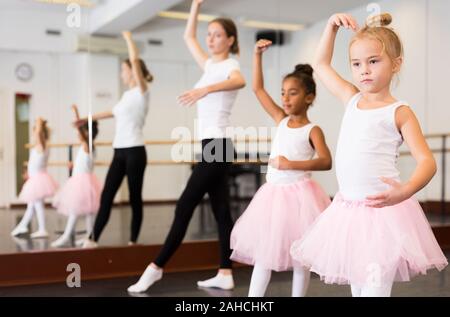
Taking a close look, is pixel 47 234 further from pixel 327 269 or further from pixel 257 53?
pixel 327 269

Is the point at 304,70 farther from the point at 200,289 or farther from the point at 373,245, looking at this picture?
the point at 200,289

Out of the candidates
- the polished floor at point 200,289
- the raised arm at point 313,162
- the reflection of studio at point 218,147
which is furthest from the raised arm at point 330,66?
the polished floor at point 200,289

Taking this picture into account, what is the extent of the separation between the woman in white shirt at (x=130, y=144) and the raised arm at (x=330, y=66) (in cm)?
151

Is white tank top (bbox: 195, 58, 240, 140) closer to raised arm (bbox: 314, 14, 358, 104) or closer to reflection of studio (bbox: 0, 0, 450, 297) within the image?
reflection of studio (bbox: 0, 0, 450, 297)

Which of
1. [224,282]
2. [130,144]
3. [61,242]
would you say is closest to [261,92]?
[224,282]

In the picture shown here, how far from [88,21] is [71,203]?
1061 mm

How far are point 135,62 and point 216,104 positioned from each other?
0.95 metres

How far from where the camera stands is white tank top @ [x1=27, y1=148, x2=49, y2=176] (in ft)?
8.80

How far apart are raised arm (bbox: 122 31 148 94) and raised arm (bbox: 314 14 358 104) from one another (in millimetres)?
1543

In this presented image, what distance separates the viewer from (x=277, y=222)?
74.4 inches

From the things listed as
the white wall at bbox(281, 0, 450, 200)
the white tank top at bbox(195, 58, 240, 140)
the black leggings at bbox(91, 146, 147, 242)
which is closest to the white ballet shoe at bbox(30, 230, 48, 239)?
the black leggings at bbox(91, 146, 147, 242)

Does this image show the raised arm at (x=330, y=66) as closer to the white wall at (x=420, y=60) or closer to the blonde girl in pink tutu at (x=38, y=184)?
the white wall at (x=420, y=60)

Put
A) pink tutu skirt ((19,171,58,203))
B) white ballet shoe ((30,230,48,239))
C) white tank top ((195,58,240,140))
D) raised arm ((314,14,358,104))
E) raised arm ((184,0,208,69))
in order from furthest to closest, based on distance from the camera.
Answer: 1. white ballet shoe ((30,230,48,239))
2. pink tutu skirt ((19,171,58,203))
3. raised arm ((184,0,208,69))
4. white tank top ((195,58,240,140))
5. raised arm ((314,14,358,104))
